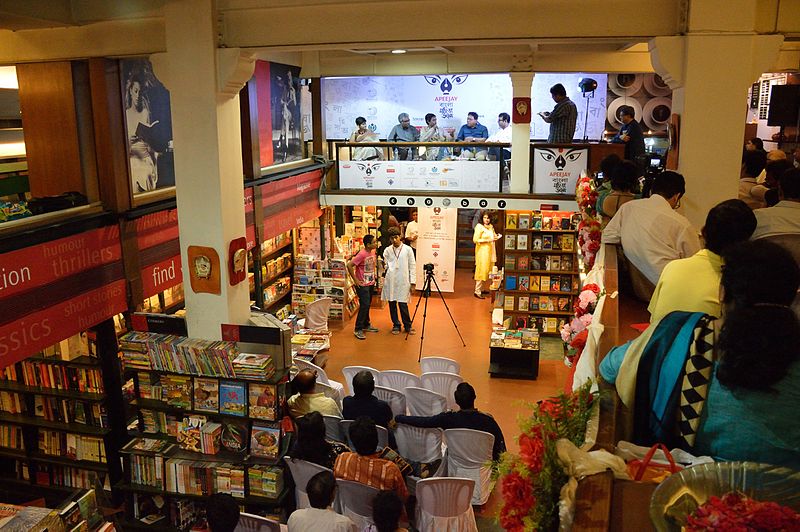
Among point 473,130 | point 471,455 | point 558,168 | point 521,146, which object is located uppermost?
point 473,130

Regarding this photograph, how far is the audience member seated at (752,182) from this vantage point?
5.53 meters

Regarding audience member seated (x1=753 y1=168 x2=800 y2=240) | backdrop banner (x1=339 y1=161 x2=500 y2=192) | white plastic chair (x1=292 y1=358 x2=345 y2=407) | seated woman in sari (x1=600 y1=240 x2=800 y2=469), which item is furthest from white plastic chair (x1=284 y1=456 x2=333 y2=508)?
backdrop banner (x1=339 y1=161 x2=500 y2=192)

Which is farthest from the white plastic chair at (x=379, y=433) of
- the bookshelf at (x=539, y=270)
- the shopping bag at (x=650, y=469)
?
the bookshelf at (x=539, y=270)

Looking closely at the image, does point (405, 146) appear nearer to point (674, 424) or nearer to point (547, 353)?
point (547, 353)

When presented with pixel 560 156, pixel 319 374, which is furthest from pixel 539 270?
pixel 319 374

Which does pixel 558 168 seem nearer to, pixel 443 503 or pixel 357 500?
pixel 443 503

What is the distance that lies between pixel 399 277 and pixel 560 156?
302cm

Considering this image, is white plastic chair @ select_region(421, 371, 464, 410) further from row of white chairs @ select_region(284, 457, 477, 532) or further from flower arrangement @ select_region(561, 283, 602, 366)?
flower arrangement @ select_region(561, 283, 602, 366)

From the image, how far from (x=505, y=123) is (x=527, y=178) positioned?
3492mm

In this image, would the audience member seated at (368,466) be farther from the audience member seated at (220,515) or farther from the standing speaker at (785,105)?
the standing speaker at (785,105)

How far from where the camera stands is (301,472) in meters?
5.21

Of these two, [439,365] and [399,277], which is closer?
[439,365]

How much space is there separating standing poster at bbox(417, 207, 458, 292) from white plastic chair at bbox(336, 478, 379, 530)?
806 cm

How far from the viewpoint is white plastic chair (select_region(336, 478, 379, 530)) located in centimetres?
468
